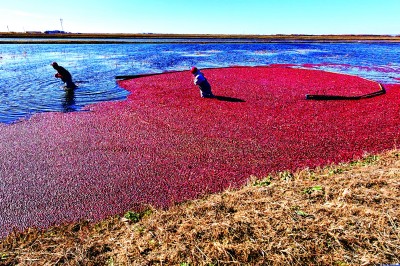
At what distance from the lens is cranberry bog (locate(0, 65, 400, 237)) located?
15.6 ft

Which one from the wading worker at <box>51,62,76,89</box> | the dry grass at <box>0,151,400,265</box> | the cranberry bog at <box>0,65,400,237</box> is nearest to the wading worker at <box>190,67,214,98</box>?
the cranberry bog at <box>0,65,400,237</box>

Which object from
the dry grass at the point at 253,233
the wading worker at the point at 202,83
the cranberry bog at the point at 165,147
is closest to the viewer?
the dry grass at the point at 253,233

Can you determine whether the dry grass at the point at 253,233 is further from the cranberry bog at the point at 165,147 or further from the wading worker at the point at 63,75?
the wading worker at the point at 63,75

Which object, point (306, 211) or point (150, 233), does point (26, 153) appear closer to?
point (150, 233)

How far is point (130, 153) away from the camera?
6.44 meters

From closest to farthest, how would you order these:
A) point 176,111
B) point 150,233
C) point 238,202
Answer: point 150,233
point 238,202
point 176,111

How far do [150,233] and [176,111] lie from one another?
6.59m

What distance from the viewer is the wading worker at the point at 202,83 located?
11025 millimetres

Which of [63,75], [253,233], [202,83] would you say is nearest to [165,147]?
[253,233]

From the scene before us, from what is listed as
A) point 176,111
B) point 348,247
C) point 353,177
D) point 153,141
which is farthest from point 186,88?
point 348,247

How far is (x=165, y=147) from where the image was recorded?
6.77 m

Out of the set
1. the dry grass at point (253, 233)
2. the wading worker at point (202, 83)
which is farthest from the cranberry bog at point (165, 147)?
the dry grass at point (253, 233)

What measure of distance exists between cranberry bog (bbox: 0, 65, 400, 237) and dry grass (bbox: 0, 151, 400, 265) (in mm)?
713

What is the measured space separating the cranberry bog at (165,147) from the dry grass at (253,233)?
0.71m
